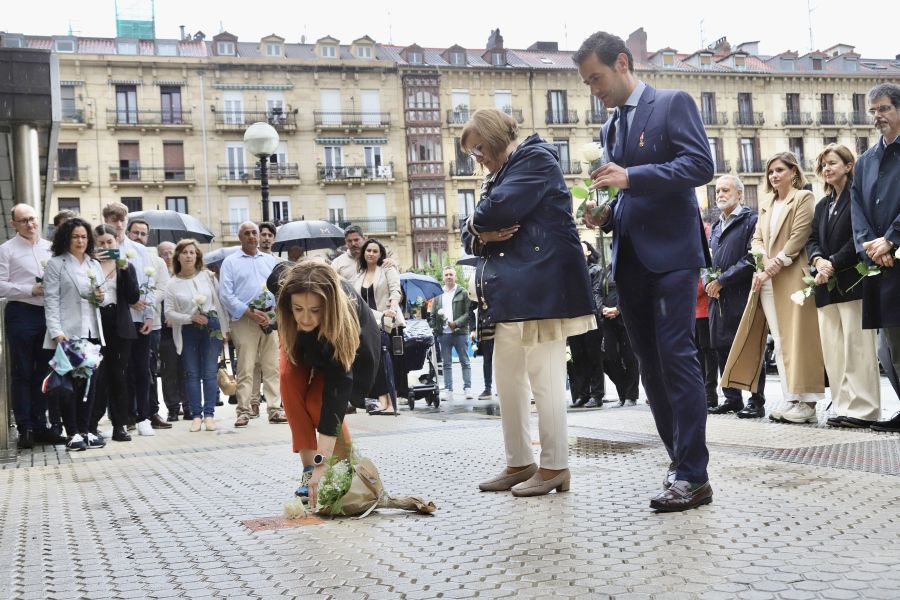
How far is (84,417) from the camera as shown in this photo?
27.3ft

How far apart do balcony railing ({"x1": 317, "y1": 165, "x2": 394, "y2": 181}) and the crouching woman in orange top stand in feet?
171

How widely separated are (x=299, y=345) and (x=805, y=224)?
4958 mm

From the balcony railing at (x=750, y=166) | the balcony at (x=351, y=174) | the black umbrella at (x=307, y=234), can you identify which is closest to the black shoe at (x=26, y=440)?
the black umbrella at (x=307, y=234)

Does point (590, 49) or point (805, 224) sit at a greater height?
point (590, 49)

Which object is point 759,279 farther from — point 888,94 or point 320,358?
point 320,358

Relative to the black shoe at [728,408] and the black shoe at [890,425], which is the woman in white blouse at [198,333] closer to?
the black shoe at [728,408]

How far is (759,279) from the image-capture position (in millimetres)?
7977

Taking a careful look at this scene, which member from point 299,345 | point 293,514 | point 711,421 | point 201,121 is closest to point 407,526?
point 293,514

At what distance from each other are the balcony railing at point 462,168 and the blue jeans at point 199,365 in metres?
48.8

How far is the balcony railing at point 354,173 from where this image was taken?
56.3 m

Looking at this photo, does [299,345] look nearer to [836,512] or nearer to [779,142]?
[836,512]

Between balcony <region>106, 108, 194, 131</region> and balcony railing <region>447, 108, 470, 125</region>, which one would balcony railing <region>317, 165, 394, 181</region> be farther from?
balcony <region>106, 108, 194, 131</region>

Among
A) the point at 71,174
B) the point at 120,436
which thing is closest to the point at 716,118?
the point at 71,174

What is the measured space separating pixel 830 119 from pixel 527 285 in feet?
218
